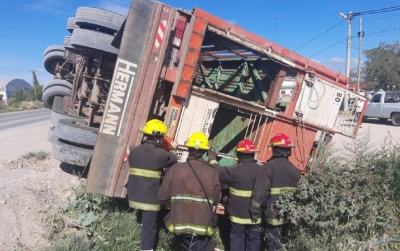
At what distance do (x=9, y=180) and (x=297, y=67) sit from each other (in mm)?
5096

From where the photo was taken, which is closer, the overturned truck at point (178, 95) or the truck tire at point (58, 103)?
the overturned truck at point (178, 95)

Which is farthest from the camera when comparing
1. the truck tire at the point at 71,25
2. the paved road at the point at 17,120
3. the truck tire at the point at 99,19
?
the paved road at the point at 17,120

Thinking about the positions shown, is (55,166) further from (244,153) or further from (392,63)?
(392,63)

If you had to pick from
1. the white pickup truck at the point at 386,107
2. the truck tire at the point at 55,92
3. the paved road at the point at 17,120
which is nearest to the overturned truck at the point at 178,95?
the truck tire at the point at 55,92

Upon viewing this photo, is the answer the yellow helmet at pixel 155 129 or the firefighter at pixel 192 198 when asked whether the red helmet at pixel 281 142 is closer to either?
the firefighter at pixel 192 198

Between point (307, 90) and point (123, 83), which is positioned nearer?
point (123, 83)

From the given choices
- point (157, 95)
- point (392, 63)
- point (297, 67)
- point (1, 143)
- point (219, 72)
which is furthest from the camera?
point (392, 63)

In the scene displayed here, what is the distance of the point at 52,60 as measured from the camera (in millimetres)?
9031

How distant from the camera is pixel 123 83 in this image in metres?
4.42

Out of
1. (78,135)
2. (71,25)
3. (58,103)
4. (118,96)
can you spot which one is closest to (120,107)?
(118,96)

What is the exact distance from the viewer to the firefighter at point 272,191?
13.5 ft

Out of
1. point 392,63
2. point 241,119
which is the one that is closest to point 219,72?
point 241,119

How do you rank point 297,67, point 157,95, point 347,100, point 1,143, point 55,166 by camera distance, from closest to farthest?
point 157,95, point 297,67, point 347,100, point 55,166, point 1,143

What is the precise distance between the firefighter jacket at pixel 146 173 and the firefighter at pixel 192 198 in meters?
0.31
